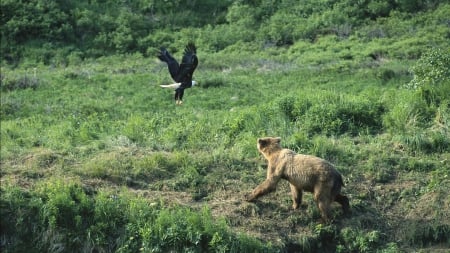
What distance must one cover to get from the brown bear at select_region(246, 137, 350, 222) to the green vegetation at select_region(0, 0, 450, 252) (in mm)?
256

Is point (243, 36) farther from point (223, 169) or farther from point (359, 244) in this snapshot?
point (359, 244)

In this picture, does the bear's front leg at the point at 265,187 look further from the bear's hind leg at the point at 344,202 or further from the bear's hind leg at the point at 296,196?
the bear's hind leg at the point at 344,202

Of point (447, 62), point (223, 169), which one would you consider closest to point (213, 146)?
point (223, 169)

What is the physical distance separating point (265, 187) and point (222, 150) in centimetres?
229

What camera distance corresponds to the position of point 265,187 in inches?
435

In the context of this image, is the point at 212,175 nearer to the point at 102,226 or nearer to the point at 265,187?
the point at 265,187

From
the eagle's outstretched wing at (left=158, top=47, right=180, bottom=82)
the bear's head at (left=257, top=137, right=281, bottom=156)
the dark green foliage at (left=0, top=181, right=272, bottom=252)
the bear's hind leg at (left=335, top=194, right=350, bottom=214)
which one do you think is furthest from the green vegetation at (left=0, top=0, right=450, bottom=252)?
the eagle's outstretched wing at (left=158, top=47, right=180, bottom=82)

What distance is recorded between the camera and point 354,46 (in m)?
25.4

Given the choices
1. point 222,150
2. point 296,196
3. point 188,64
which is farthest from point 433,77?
point 296,196

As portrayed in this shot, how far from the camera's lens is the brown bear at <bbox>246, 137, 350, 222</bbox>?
35.1ft

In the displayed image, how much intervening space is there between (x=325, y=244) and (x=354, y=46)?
15.6 m

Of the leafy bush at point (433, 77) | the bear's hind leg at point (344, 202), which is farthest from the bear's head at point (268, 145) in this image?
the leafy bush at point (433, 77)

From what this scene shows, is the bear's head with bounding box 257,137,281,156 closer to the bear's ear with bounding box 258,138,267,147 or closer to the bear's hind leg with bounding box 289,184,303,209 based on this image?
the bear's ear with bounding box 258,138,267,147

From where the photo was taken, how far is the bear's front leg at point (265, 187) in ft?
36.1
